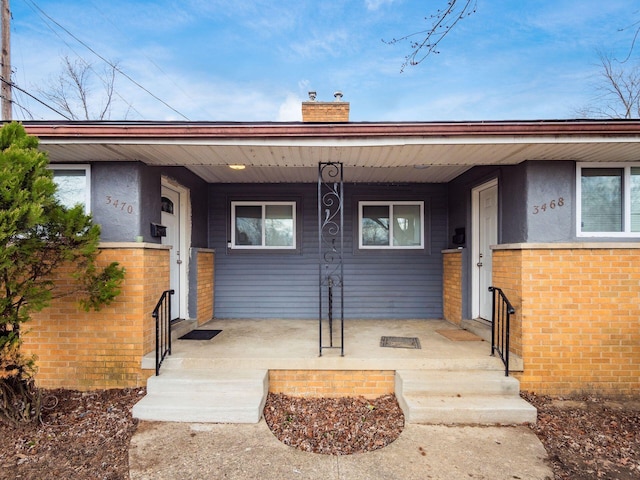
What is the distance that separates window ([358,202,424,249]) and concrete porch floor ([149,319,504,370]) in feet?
5.28

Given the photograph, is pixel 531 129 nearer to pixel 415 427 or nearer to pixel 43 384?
pixel 415 427

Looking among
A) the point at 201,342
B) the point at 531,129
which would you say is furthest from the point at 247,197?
the point at 531,129

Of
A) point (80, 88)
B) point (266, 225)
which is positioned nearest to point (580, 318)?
point (266, 225)

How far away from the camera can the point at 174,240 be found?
496cm

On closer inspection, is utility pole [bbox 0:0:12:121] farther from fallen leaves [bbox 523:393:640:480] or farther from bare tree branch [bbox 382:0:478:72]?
fallen leaves [bbox 523:393:640:480]

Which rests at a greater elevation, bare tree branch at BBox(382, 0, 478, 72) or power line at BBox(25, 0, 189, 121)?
power line at BBox(25, 0, 189, 121)

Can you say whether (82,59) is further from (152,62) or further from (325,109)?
(325,109)

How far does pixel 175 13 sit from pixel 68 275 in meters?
7.31

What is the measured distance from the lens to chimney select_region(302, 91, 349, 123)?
208 inches

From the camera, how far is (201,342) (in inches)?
164

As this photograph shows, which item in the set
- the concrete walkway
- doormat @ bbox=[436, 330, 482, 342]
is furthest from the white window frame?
doormat @ bbox=[436, 330, 482, 342]

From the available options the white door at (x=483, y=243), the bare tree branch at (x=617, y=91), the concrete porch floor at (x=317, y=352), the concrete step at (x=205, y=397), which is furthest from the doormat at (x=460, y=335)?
the bare tree branch at (x=617, y=91)

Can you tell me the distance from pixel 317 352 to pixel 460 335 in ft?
6.75

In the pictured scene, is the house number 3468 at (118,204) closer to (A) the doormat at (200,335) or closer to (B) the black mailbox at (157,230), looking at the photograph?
(B) the black mailbox at (157,230)
